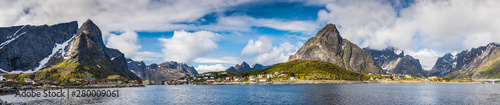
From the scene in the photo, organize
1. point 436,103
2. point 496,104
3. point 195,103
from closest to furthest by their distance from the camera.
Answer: point 496,104, point 436,103, point 195,103

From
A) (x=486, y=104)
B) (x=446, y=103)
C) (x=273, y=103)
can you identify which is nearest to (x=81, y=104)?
(x=273, y=103)

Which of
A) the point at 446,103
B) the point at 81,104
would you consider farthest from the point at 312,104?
the point at 81,104

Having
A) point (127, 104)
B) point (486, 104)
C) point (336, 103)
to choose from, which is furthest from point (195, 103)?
point (486, 104)

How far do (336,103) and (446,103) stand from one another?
28421 mm

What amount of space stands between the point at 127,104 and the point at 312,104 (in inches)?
1965

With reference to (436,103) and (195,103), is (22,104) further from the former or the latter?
(436,103)

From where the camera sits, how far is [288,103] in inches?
2975

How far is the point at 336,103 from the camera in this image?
245 feet

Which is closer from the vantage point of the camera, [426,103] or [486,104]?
[486,104]

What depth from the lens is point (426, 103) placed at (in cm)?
7475

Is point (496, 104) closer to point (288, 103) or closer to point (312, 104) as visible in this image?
point (312, 104)

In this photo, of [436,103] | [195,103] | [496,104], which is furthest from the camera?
[195,103]

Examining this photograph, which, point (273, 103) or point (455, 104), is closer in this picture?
point (455, 104)

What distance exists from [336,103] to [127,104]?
56.5 meters
